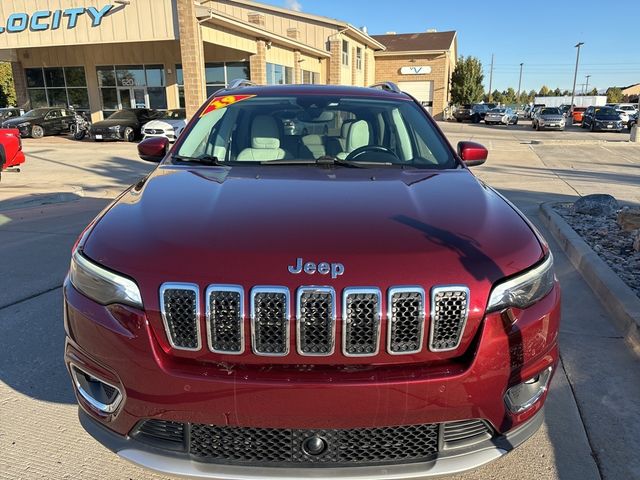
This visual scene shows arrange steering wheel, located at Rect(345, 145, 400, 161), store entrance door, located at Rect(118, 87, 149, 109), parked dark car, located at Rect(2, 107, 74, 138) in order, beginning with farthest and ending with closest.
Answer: store entrance door, located at Rect(118, 87, 149, 109)
parked dark car, located at Rect(2, 107, 74, 138)
steering wheel, located at Rect(345, 145, 400, 161)

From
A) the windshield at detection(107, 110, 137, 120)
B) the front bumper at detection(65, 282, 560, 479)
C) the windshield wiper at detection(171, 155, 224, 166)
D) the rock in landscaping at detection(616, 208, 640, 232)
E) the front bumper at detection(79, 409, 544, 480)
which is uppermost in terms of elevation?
the windshield wiper at detection(171, 155, 224, 166)

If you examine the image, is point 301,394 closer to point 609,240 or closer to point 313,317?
point 313,317

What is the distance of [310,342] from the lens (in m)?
1.79

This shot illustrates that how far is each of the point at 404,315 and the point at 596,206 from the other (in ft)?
21.0

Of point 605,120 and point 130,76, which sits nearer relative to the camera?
point 130,76

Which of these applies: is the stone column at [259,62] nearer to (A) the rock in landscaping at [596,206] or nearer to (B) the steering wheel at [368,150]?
(A) the rock in landscaping at [596,206]

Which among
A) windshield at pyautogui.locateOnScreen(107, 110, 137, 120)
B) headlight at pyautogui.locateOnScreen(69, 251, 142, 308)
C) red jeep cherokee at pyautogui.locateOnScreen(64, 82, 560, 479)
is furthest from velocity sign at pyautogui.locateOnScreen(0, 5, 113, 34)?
red jeep cherokee at pyautogui.locateOnScreen(64, 82, 560, 479)

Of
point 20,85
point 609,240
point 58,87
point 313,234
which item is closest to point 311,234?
point 313,234

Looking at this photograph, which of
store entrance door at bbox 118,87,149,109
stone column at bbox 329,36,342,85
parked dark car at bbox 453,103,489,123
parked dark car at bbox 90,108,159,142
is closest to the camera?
parked dark car at bbox 90,108,159,142

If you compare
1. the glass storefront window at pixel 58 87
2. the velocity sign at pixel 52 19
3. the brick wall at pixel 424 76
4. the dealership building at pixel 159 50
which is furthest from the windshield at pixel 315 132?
the brick wall at pixel 424 76

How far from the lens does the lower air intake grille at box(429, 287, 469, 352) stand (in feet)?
5.93

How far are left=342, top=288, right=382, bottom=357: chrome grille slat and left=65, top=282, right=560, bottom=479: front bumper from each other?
0.13 metres

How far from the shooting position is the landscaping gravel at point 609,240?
466cm

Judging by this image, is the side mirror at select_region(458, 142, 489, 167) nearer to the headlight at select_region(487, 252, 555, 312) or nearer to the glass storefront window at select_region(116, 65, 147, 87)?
the headlight at select_region(487, 252, 555, 312)
